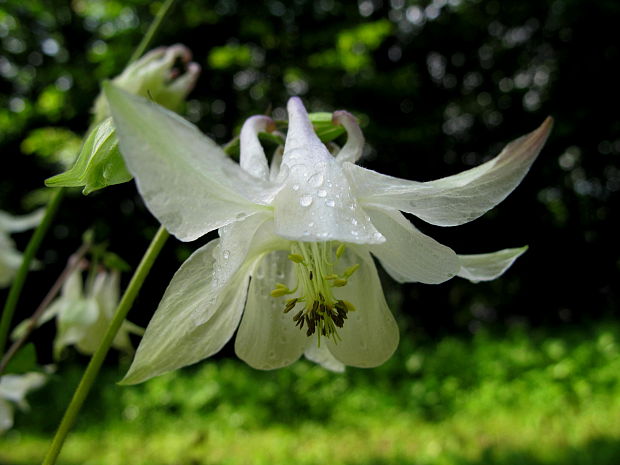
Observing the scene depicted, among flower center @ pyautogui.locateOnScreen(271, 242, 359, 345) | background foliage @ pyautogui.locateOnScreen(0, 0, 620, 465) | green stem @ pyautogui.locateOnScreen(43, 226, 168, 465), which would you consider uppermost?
green stem @ pyautogui.locateOnScreen(43, 226, 168, 465)

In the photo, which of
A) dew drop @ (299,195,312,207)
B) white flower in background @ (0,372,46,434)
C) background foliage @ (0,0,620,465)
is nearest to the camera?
dew drop @ (299,195,312,207)

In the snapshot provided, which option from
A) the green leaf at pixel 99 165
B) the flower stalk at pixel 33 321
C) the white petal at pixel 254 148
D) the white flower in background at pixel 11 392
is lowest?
the white flower in background at pixel 11 392

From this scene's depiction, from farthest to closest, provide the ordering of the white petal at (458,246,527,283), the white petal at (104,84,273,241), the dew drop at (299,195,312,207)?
the white petal at (458,246,527,283)
the dew drop at (299,195,312,207)
the white petal at (104,84,273,241)

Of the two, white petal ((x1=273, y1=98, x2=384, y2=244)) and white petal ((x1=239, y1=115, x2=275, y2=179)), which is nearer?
white petal ((x1=273, y1=98, x2=384, y2=244))

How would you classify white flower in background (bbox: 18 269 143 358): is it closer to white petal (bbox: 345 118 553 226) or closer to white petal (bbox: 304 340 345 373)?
white petal (bbox: 304 340 345 373)

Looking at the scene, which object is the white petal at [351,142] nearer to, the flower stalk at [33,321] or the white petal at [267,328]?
the white petal at [267,328]

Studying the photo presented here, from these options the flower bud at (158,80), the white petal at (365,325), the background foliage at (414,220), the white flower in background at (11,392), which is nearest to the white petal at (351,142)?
the white petal at (365,325)

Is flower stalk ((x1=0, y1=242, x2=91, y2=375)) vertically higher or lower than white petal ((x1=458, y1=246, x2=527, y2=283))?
Answer: lower

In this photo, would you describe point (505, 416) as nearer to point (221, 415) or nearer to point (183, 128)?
point (221, 415)

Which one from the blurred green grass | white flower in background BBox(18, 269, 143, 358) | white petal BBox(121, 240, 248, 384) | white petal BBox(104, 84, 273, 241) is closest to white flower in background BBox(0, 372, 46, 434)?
white flower in background BBox(18, 269, 143, 358)
